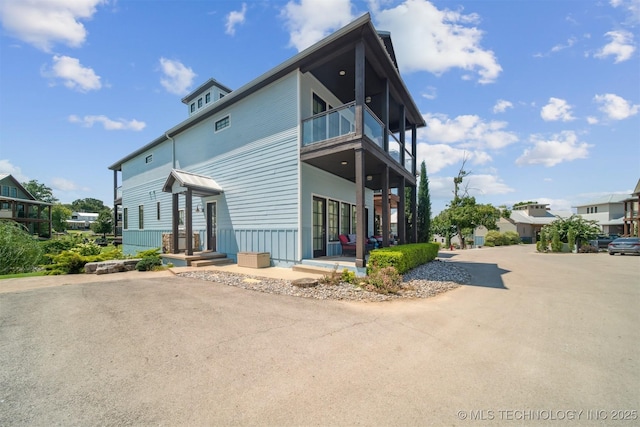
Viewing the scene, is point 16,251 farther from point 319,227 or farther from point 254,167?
point 319,227

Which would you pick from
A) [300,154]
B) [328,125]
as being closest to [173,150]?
[300,154]

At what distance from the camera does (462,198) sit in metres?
30.3

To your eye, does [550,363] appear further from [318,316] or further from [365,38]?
[365,38]

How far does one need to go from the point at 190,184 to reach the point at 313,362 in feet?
32.9

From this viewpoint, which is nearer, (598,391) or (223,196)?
(598,391)

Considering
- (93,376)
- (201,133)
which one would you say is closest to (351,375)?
(93,376)

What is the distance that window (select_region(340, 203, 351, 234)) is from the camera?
12328mm

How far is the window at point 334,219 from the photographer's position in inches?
454

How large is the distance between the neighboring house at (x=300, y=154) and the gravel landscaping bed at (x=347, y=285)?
1.56 meters

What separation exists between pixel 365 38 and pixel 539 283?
29.4 ft

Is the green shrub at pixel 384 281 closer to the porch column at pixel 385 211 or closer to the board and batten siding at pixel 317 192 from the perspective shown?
the porch column at pixel 385 211

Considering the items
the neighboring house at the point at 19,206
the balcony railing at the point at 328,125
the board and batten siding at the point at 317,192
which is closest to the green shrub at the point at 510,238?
the board and batten siding at the point at 317,192

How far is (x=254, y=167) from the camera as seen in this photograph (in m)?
11.0

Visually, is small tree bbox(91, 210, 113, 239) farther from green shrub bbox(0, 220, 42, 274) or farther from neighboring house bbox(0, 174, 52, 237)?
green shrub bbox(0, 220, 42, 274)
